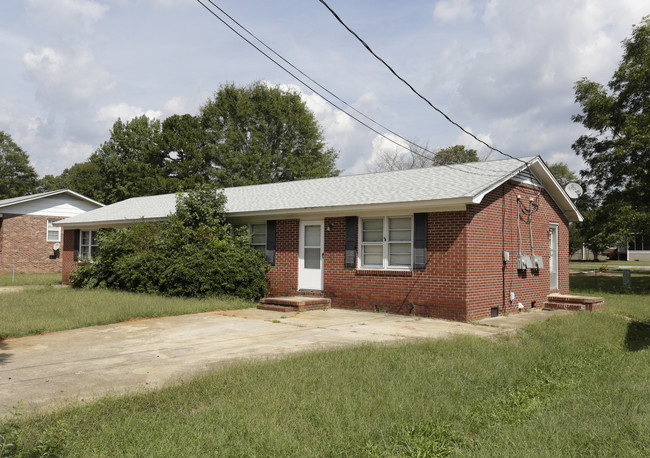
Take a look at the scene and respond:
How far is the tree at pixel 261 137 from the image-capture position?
139 ft

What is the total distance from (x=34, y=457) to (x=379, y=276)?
1023 centimetres

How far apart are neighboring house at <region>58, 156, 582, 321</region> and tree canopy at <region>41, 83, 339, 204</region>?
82.8 ft

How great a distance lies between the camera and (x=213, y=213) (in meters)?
16.3

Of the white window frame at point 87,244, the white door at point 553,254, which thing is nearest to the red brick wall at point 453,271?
the white door at point 553,254

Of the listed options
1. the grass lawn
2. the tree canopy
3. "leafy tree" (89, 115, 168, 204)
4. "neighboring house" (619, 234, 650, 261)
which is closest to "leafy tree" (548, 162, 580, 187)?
"neighboring house" (619, 234, 650, 261)

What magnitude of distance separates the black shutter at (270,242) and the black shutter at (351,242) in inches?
110

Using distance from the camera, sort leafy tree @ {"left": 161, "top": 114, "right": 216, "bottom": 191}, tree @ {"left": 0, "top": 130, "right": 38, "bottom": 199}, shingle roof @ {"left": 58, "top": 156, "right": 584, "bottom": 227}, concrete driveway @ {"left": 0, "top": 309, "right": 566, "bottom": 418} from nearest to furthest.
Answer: concrete driveway @ {"left": 0, "top": 309, "right": 566, "bottom": 418}
shingle roof @ {"left": 58, "top": 156, "right": 584, "bottom": 227}
leafy tree @ {"left": 161, "top": 114, "right": 216, "bottom": 191}
tree @ {"left": 0, "top": 130, "right": 38, "bottom": 199}

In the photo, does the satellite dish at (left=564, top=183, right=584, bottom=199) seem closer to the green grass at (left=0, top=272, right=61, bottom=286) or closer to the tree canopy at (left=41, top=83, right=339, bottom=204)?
the green grass at (left=0, top=272, right=61, bottom=286)

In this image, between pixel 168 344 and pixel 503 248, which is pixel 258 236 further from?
pixel 168 344

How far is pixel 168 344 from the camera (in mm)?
8531

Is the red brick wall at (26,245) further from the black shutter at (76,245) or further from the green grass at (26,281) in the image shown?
the black shutter at (76,245)

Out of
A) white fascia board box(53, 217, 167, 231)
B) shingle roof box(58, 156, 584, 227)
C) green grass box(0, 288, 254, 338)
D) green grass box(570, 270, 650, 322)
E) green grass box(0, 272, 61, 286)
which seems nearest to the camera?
green grass box(0, 288, 254, 338)

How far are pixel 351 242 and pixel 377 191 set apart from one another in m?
1.80

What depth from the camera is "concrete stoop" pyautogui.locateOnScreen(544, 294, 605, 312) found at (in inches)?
556
